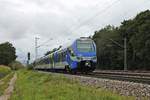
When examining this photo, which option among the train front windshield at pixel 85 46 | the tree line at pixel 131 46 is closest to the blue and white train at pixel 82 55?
the train front windshield at pixel 85 46

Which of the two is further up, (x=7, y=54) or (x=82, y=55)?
(x=7, y=54)

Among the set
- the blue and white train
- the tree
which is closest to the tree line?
the blue and white train

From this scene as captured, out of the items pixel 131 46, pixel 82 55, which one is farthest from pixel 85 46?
pixel 131 46

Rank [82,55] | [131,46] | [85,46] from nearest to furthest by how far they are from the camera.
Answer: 1. [82,55]
2. [85,46]
3. [131,46]

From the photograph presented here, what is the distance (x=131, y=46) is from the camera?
84.8 m

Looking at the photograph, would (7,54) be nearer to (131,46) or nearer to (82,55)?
(131,46)

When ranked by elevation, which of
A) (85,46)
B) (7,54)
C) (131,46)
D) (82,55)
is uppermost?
(7,54)

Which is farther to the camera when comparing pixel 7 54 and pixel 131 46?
pixel 7 54

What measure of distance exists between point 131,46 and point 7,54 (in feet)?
284

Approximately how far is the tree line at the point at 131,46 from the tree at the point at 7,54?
223 feet

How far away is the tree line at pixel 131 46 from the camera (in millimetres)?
76000

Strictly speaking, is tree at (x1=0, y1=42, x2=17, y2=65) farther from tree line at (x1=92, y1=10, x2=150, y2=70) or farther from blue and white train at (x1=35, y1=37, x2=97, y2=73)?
Answer: blue and white train at (x1=35, y1=37, x2=97, y2=73)

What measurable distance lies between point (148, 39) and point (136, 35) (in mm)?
5436

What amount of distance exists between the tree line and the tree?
223 feet
